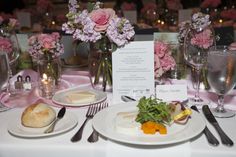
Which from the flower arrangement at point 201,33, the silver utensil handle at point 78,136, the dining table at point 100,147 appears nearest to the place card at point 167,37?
the flower arrangement at point 201,33

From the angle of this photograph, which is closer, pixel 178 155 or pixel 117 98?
pixel 178 155

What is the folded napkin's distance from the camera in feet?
3.77

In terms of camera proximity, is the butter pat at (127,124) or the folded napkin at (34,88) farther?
the folded napkin at (34,88)

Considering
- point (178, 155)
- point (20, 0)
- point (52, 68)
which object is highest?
point (20, 0)

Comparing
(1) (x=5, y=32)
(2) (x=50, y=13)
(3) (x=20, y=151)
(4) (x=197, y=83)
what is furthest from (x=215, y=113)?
(2) (x=50, y=13)

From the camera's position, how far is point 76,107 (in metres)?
1.08

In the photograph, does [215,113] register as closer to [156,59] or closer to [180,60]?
[156,59]

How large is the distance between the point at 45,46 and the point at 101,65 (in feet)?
0.77

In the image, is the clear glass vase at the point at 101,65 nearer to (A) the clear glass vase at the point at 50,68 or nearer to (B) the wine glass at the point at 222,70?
(A) the clear glass vase at the point at 50,68

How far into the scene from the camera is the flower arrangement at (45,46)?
48.4 inches

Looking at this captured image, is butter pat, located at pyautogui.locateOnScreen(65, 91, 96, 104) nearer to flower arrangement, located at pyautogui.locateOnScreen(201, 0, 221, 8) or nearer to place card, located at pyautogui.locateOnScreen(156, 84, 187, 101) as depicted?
place card, located at pyautogui.locateOnScreen(156, 84, 187, 101)

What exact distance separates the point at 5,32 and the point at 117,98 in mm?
623

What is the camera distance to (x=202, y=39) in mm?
1150

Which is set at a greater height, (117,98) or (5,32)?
(5,32)
